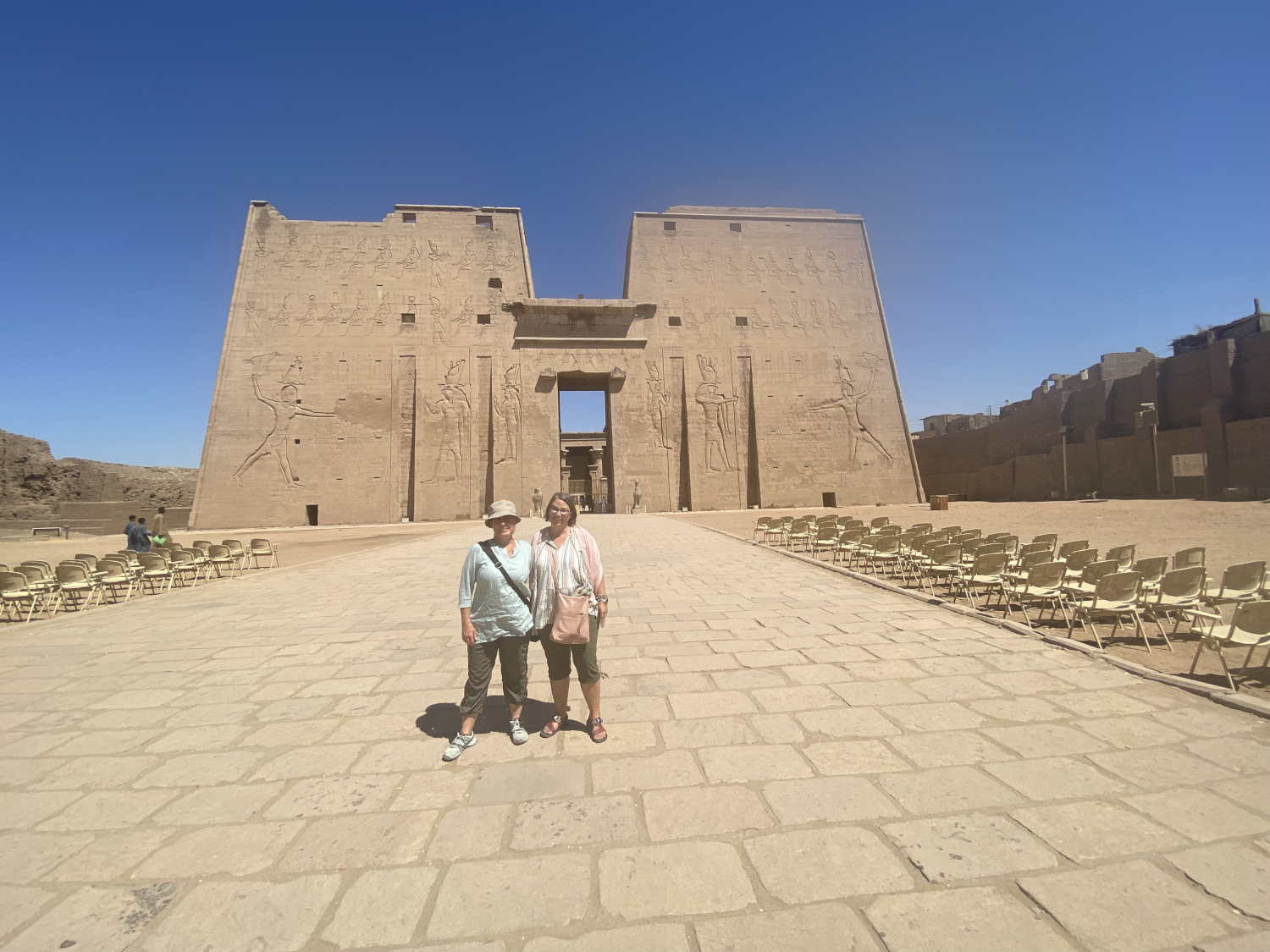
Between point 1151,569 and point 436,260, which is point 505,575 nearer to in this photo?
point 1151,569

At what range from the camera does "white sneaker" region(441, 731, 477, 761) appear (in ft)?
9.73

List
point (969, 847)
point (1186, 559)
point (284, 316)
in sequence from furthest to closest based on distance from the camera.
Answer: point (284, 316) < point (1186, 559) < point (969, 847)

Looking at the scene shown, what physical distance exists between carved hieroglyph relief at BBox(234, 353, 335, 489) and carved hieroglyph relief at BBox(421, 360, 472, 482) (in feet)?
15.7

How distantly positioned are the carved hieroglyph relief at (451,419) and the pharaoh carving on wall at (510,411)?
1.47 metres

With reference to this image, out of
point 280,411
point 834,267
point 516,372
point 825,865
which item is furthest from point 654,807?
point 834,267

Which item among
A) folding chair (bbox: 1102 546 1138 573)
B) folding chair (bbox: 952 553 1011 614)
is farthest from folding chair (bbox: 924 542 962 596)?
folding chair (bbox: 1102 546 1138 573)

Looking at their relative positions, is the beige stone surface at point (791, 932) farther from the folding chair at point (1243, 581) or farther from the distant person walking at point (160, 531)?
the distant person walking at point (160, 531)

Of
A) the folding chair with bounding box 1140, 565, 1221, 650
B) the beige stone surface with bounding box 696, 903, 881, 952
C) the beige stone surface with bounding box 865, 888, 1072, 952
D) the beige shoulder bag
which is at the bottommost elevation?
the beige stone surface with bounding box 865, 888, 1072, 952

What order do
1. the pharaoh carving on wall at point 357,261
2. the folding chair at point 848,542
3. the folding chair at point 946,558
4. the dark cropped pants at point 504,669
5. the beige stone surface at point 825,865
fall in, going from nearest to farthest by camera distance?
1. the beige stone surface at point 825,865
2. the dark cropped pants at point 504,669
3. the folding chair at point 946,558
4. the folding chair at point 848,542
5. the pharaoh carving on wall at point 357,261

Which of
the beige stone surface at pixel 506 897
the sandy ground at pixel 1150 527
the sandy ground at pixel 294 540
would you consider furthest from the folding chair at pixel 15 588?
the sandy ground at pixel 1150 527

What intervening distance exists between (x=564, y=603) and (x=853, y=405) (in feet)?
92.4

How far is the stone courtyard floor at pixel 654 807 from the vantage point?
1788 mm

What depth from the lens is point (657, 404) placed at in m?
27.6

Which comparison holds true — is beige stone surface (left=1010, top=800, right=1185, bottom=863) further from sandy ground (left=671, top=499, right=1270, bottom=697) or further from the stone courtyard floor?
sandy ground (left=671, top=499, right=1270, bottom=697)
